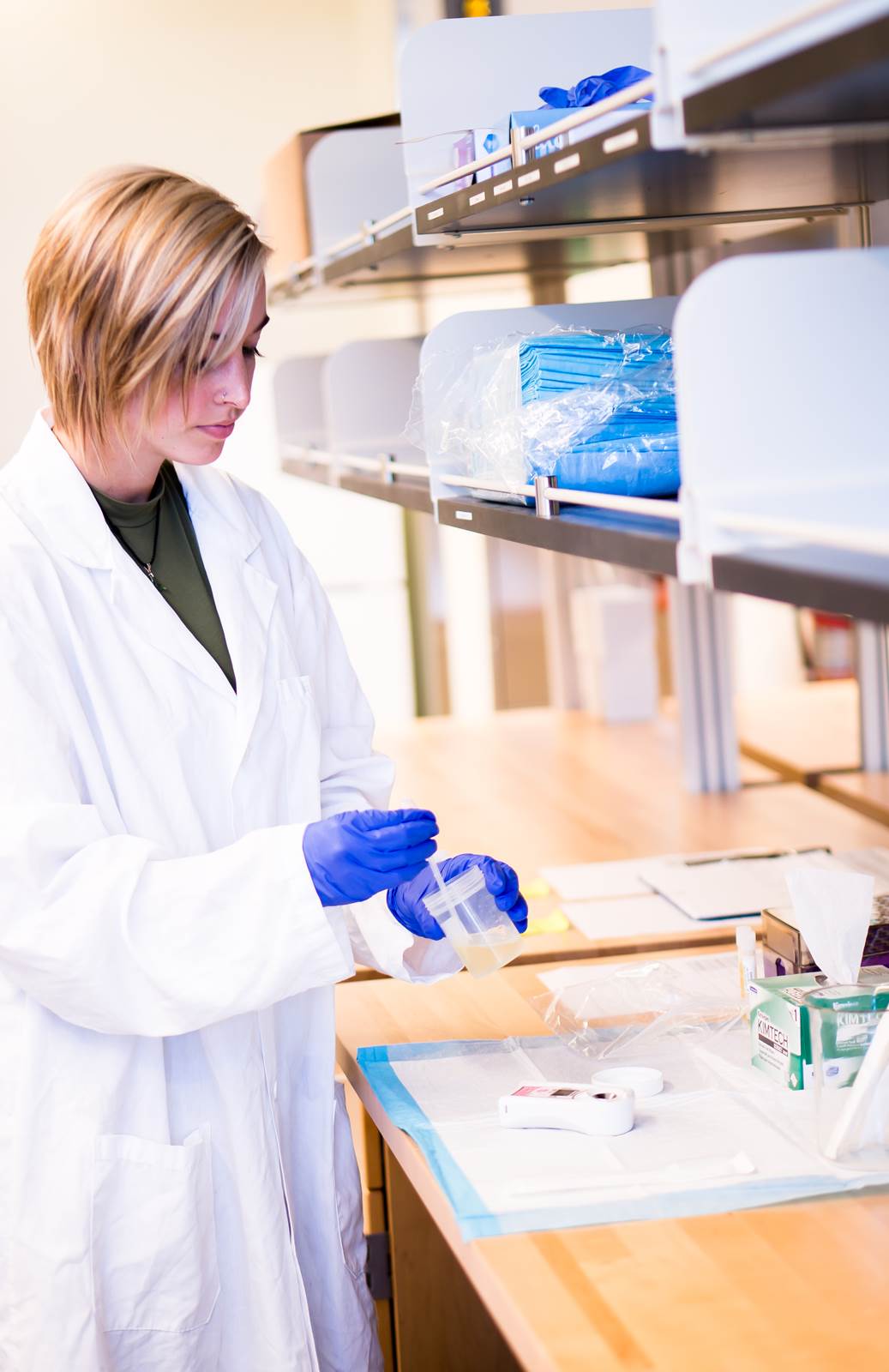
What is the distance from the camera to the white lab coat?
136 cm

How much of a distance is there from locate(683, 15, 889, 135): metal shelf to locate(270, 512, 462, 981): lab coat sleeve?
0.88 meters

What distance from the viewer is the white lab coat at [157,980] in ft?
4.45

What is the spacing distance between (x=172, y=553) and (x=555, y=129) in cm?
63

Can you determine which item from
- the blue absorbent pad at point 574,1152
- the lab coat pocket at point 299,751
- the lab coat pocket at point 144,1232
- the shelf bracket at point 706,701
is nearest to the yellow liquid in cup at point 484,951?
the blue absorbent pad at point 574,1152

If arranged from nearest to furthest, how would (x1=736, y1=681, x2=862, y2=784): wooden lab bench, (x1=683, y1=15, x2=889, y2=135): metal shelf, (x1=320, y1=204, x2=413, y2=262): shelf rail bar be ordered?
1. (x1=683, y1=15, x2=889, y2=135): metal shelf
2. (x1=320, y1=204, x2=413, y2=262): shelf rail bar
3. (x1=736, y1=681, x2=862, y2=784): wooden lab bench

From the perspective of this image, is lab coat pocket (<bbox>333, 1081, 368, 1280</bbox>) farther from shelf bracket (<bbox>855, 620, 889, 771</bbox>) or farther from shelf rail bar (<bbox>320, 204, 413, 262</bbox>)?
shelf bracket (<bbox>855, 620, 889, 771</bbox>)

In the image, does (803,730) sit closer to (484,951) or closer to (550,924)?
(550,924)

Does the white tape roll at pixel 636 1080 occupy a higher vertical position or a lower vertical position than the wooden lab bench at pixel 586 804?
higher

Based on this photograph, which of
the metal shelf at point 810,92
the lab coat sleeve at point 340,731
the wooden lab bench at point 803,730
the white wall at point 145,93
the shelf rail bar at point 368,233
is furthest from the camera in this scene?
the white wall at point 145,93

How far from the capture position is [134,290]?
4.73ft

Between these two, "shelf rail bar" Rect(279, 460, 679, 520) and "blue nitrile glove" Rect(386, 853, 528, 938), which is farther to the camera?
"blue nitrile glove" Rect(386, 853, 528, 938)

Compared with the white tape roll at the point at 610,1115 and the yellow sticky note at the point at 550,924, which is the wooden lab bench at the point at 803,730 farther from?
the white tape roll at the point at 610,1115

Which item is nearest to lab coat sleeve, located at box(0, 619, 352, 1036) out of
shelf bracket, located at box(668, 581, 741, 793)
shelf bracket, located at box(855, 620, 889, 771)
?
shelf bracket, located at box(668, 581, 741, 793)

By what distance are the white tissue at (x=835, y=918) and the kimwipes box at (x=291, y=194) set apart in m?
1.52
